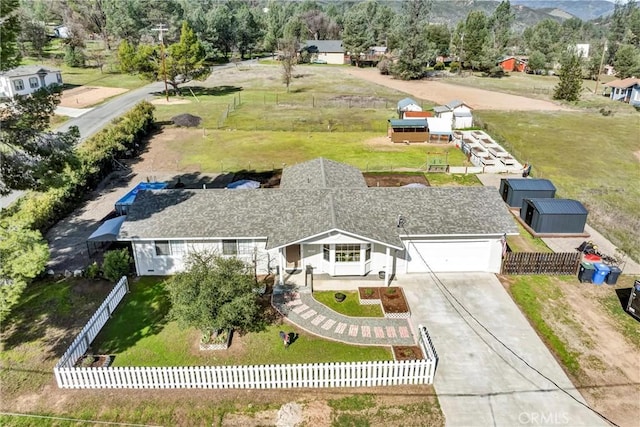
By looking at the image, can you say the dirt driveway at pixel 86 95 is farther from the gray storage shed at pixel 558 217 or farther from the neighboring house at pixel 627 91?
the neighboring house at pixel 627 91

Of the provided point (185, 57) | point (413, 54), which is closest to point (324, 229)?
point (185, 57)

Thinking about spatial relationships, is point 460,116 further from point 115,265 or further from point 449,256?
point 115,265

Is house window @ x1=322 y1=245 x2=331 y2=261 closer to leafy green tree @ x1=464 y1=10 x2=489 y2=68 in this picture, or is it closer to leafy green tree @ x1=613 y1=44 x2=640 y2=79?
leafy green tree @ x1=464 y1=10 x2=489 y2=68

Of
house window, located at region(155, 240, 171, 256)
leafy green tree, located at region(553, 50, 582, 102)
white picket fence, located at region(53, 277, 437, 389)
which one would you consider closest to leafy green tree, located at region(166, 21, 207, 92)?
house window, located at region(155, 240, 171, 256)

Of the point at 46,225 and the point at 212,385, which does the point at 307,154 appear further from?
the point at 212,385

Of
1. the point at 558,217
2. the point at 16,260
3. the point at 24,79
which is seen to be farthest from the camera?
the point at 24,79

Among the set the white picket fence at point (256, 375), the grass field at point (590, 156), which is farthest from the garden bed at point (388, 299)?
the grass field at point (590, 156)

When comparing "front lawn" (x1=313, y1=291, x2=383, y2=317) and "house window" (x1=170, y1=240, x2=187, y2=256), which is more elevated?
"house window" (x1=170, y1=240, x2=187, y2=256)

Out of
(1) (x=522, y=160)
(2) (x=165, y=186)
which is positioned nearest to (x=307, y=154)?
(2) (x=165, y=186)
